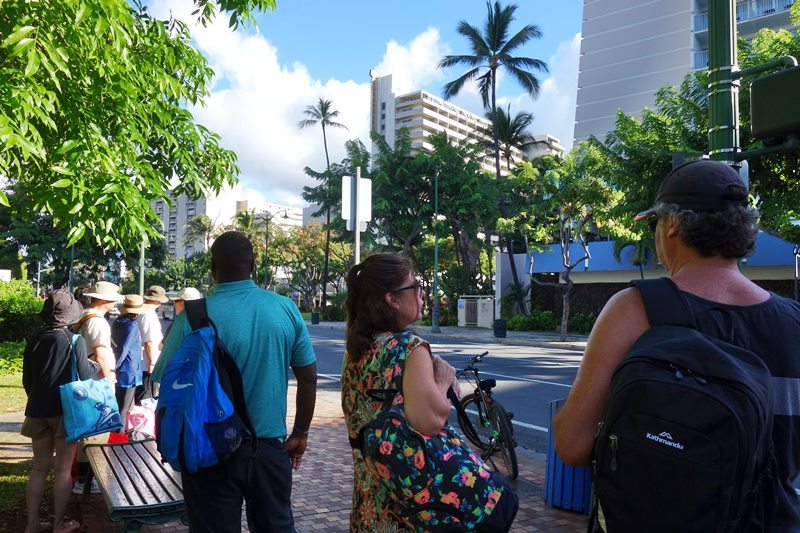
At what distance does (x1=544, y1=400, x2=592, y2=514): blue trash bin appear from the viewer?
4.77 metres

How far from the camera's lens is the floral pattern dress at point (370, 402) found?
208 centimetres

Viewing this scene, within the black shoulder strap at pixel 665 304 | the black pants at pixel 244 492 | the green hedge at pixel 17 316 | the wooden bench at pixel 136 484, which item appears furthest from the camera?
the green hedge at pixel 17 316

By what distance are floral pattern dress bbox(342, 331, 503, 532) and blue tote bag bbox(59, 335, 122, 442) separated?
8.00ft

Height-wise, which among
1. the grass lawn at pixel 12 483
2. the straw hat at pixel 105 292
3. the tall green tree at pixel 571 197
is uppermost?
the tall green tree at pixel 571 197

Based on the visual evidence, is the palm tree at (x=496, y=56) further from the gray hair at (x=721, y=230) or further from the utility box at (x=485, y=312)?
the gray hair at (x=721, y=230)

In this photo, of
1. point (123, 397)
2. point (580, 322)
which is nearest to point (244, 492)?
point (123, 397)

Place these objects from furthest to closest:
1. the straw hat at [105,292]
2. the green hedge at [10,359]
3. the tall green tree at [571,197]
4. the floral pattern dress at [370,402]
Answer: the tall green tree at [571,197] → the green hedge at [10,359] → the straw hat at [105,292] → the floral pattern dress at [370,402]

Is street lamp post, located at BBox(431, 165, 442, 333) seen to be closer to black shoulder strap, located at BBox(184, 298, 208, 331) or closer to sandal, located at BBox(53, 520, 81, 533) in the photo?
sandal, located at BBox(53, 520, 81, 533)

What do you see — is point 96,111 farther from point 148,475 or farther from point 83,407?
point 148,475

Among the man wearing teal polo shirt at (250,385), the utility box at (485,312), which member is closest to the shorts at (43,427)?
the man wearing teal polo shirt at (250,385)

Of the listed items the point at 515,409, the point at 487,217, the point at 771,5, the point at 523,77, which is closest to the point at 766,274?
the point at 487,217

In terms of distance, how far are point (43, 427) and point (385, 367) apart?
3190mm

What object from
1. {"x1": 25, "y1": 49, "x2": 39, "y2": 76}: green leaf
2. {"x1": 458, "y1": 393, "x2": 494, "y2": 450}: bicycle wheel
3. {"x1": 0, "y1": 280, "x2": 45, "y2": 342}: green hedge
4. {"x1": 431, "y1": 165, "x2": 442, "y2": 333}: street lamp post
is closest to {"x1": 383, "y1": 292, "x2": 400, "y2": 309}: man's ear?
{"x1": 25, "y1": 49, "x2": 39, "y2": 76}: green leaf

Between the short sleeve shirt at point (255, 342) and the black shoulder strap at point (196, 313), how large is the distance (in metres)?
0.04
